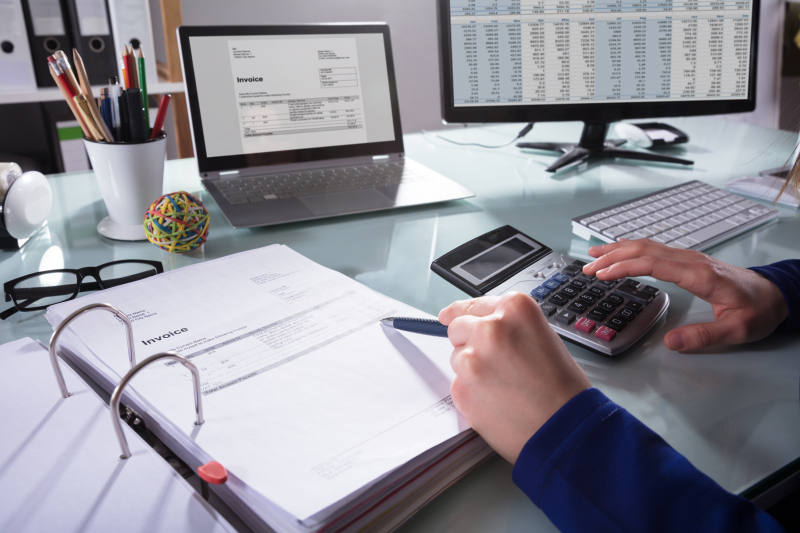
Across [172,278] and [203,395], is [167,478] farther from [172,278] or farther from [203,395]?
[172,278]

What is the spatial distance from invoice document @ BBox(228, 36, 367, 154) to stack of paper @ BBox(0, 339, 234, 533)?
1.89ft

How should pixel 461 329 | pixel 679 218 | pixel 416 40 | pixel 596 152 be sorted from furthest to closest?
pixel 416 40 → pixel 596 152 → pixel 679 218 → pixel 461 329

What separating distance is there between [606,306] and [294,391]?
0.99 ft

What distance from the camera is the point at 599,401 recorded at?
0.38 m

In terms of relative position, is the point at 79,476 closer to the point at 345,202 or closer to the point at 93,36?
the point at 345,202

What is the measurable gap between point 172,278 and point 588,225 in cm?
50

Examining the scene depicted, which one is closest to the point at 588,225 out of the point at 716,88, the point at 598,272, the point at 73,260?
the point at 598,272

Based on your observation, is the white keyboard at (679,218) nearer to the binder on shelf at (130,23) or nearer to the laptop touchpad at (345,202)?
the laptop touchpad at (345,202)

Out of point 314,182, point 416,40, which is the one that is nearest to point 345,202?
point 314,182

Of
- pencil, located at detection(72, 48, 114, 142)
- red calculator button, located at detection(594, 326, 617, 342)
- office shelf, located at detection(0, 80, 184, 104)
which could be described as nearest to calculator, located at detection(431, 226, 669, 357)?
red calculator button, located at detection(594, 326, 617, 342)

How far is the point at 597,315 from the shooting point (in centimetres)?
52

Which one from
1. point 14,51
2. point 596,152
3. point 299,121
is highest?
point 14,51

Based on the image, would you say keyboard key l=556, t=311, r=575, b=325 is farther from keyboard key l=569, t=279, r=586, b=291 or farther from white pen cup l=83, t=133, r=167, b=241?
white pen cup l=83, t=133, r=167, b=241

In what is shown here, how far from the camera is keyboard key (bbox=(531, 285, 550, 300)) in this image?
1.81ft
